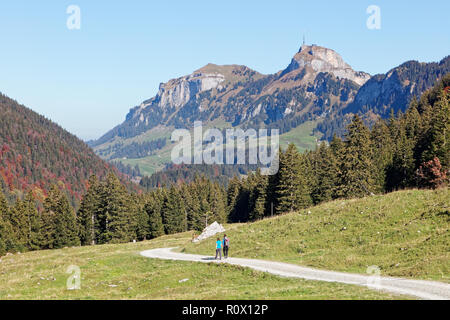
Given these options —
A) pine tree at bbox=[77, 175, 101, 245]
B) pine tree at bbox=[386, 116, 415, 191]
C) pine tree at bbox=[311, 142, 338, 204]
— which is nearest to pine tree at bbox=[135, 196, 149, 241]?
pine tree at bbox=[77, 175, 101, 245]

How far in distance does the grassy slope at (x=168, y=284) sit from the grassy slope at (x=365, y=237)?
614 centimetres

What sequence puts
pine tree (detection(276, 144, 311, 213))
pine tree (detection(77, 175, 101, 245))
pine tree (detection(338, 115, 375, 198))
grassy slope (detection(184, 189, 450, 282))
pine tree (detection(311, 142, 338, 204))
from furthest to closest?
1. pine tree (detection(77, 175, 101, 245))
2. pine tree (detection(311, 142, 338, 204))
3. pine tree (detection(276, 144, 311, 213))
4. pine tree (detection(338, 115, 375, 198))
5. grassy slope (detection(184, 189, 450, 282))

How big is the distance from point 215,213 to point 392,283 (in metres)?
102

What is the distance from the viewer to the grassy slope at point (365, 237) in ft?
93.4

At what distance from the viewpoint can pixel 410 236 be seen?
32344 mm

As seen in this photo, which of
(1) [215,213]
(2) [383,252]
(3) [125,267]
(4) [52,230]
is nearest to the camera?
(2) [383,252]

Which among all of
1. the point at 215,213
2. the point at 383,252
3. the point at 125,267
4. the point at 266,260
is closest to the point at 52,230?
the point at 215,213

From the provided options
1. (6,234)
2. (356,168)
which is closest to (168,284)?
(356,168)

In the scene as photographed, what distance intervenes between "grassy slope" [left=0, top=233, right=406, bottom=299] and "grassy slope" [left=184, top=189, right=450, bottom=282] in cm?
614

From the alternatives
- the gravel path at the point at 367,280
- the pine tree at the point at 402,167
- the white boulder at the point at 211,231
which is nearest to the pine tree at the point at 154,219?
the white boulder at the point at 211,231

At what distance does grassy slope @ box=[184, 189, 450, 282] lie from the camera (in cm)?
2845

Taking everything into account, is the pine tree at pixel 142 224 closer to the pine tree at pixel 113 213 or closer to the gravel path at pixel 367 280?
the pine tree at pixel 113 213

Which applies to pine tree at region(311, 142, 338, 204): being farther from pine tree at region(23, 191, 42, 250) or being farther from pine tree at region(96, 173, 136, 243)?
pine tree at region(23, 191, 42, 250)
